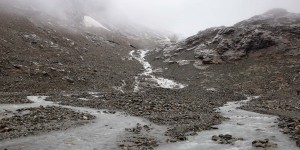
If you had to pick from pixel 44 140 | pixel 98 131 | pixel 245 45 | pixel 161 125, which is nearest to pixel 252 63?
pixel 245 45

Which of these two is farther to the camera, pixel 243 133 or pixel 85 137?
pixel 243 133

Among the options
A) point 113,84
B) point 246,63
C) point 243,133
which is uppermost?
point 246,63

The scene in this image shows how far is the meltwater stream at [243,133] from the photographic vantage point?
84.7 ft

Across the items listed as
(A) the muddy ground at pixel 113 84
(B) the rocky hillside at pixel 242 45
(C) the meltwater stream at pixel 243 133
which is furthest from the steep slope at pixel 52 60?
(C) the meltwater stream at pixel 243 133

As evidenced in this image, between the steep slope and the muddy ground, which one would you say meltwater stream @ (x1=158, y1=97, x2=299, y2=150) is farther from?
the steep slope

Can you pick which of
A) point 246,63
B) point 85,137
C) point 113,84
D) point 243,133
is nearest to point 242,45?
point 246,63

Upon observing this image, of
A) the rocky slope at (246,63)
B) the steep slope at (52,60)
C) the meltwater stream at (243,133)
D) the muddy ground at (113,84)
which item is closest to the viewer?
the meltwater stream at (243,133)

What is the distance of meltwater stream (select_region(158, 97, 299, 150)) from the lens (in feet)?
84.7

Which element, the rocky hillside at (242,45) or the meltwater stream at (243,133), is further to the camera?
the rocky hillside at (242,45)

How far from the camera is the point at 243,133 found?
31.2m

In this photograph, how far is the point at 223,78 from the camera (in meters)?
79.9

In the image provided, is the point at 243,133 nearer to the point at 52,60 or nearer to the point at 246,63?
the point at 52,60

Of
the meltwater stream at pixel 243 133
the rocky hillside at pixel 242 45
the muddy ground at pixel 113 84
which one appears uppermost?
the rocky hillside at pixel 242 45

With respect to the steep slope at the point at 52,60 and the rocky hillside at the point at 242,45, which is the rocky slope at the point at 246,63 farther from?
the steep slope at the point at 52,60
